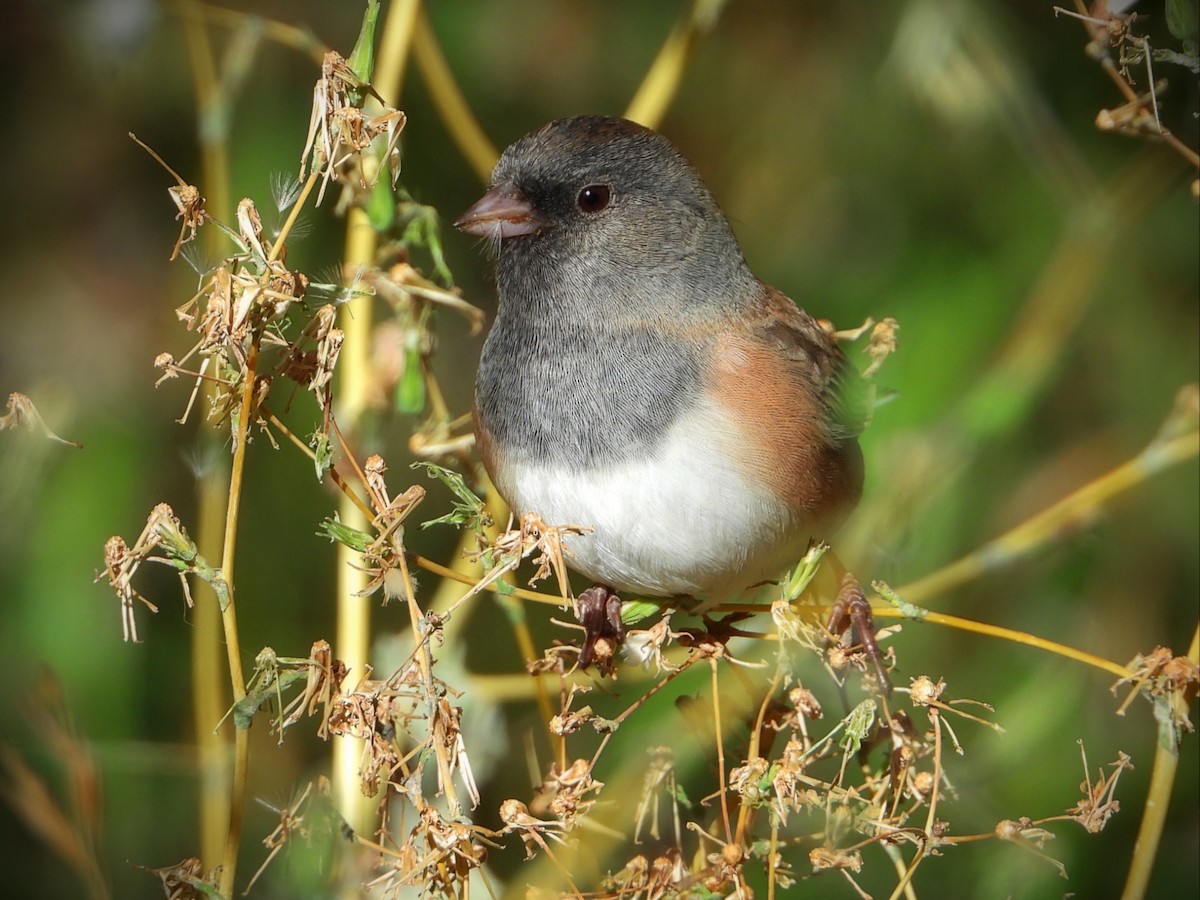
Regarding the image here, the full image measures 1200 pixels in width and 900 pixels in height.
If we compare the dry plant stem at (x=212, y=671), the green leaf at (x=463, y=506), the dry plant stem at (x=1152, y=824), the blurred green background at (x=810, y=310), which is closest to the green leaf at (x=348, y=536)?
the green leaf at (x=463, y=506)

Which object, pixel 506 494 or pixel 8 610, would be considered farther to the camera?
pixel 8 610

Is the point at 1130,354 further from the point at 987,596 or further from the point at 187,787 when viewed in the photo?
the point at 187,787

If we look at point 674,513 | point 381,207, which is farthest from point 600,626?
point 381,207

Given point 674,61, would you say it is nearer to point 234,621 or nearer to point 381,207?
point 381,207

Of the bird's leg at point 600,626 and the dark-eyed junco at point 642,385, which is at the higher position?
the dark-eyed junco at point 642,385

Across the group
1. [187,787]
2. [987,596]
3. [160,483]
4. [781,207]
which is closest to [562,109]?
[781,207]

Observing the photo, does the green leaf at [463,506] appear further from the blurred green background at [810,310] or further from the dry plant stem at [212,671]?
the blurred green background at [810,310]

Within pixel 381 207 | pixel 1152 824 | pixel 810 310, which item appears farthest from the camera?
pixel 810 310
